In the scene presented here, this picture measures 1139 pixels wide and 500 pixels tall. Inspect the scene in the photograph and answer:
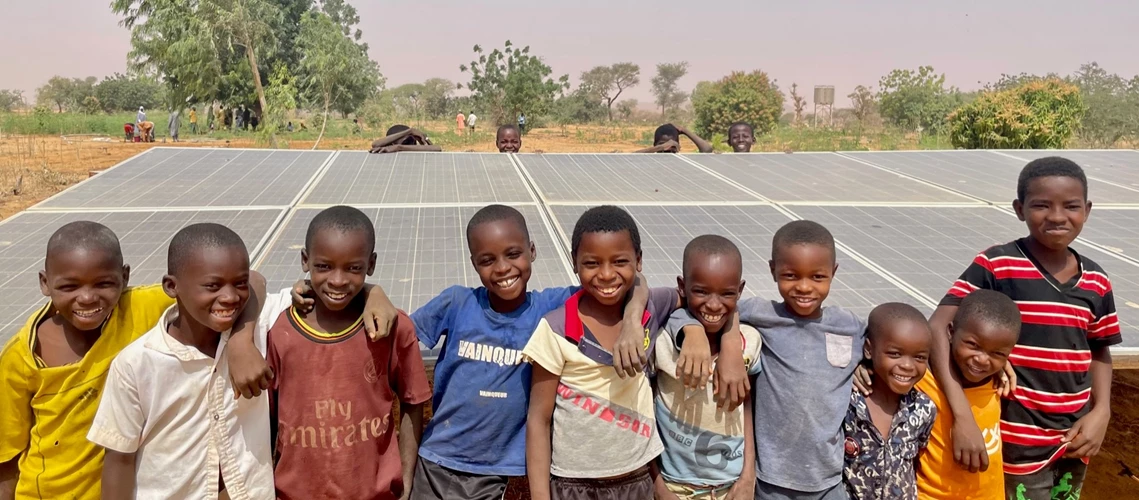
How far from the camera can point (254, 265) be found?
2.87m

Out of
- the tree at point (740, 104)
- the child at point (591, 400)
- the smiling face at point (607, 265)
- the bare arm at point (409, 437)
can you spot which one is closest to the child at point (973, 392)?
the child at point (591, 400)

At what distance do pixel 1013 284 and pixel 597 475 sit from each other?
62.1 inches

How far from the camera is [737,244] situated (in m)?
3.32

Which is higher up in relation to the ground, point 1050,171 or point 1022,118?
point 1022,118

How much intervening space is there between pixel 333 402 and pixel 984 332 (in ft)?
6.68

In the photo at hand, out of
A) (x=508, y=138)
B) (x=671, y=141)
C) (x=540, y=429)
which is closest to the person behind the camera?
(x=540, y=429)

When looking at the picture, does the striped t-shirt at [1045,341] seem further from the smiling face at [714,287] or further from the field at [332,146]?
the smiling face at [714,287]

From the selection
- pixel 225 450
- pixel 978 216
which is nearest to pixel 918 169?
pixel 978 216

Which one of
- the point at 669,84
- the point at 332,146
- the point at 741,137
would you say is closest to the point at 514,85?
the point at 332,146

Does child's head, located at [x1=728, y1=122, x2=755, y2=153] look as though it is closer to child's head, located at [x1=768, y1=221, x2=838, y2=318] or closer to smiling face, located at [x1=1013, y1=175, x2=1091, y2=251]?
smiling face, located at [x1=1013, y1=175, x2=1091, y2=251]

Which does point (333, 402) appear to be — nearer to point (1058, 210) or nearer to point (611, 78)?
point (1058, 210)

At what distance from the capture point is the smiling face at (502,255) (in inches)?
85.0

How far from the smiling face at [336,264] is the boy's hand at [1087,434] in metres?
2.47

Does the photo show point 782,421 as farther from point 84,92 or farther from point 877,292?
point 84,92
